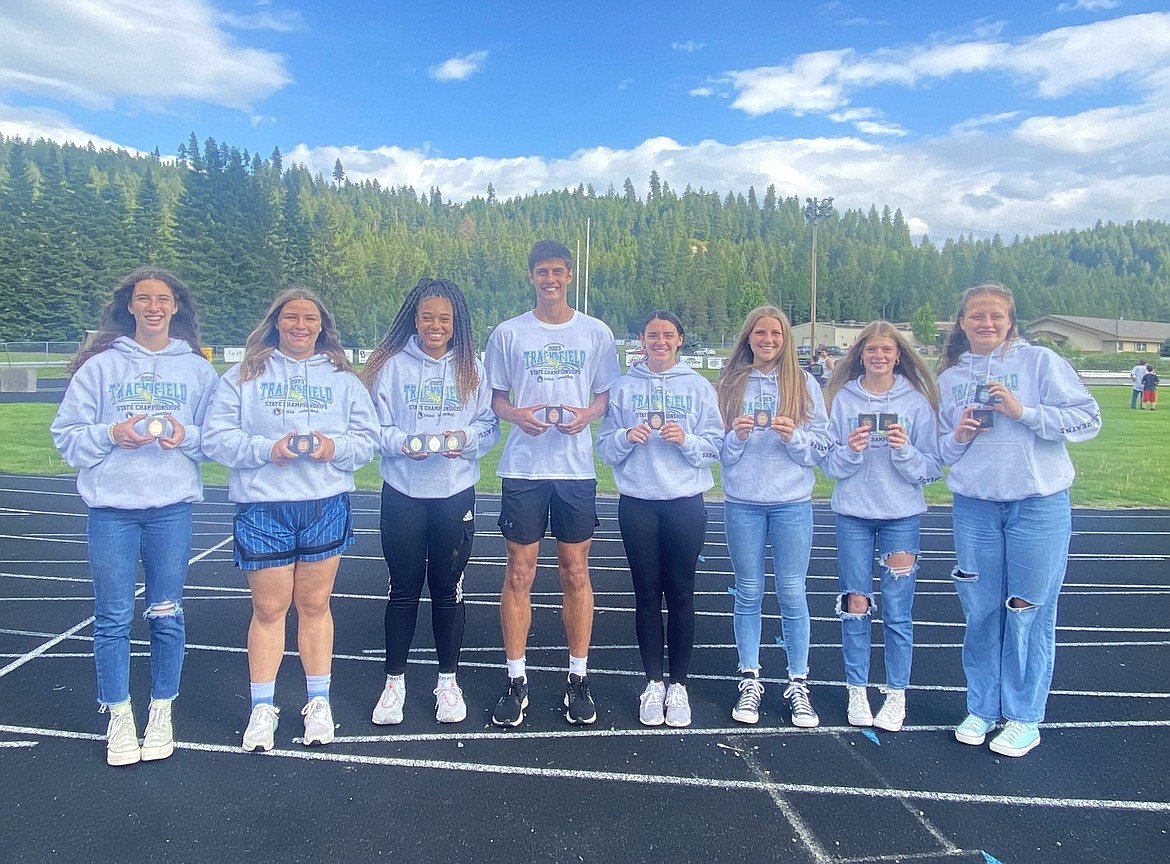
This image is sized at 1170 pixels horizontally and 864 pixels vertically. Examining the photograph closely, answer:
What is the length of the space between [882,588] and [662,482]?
1.13m

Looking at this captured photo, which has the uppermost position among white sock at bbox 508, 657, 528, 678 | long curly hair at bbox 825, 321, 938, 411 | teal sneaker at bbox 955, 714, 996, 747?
long curly hair at bbox 825, 321, 938, 411

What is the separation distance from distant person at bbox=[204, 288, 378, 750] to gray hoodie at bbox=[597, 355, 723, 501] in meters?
1.13

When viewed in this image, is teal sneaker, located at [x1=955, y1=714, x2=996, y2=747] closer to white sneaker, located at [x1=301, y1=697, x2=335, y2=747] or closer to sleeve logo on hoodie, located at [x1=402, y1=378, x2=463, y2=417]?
sleeve logo on hoodie, located at [x1=402, y1=378, x2=463, y2=417]

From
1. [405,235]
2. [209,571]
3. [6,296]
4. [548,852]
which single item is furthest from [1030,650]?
[405,235]

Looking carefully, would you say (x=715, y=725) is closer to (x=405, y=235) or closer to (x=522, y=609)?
(x=522, y=609)

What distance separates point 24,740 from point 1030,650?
→ 452 cm

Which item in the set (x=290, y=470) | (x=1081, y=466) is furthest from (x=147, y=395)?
(x=1081, y=466)

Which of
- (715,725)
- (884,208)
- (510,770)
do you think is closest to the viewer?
(510,770)

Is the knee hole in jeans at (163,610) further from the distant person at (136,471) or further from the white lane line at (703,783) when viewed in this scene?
the white lane line at (703,783)

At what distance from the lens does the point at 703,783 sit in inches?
117

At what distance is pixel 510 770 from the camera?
3.07 metres

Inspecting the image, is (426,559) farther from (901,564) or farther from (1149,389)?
(1149,389)

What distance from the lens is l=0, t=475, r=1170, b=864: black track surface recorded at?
2586 millimetres

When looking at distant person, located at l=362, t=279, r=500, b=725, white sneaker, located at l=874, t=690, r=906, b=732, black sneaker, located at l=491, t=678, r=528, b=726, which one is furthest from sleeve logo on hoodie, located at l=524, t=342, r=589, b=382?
white sneaker, located at l=874, t=690, r=906, b=732
